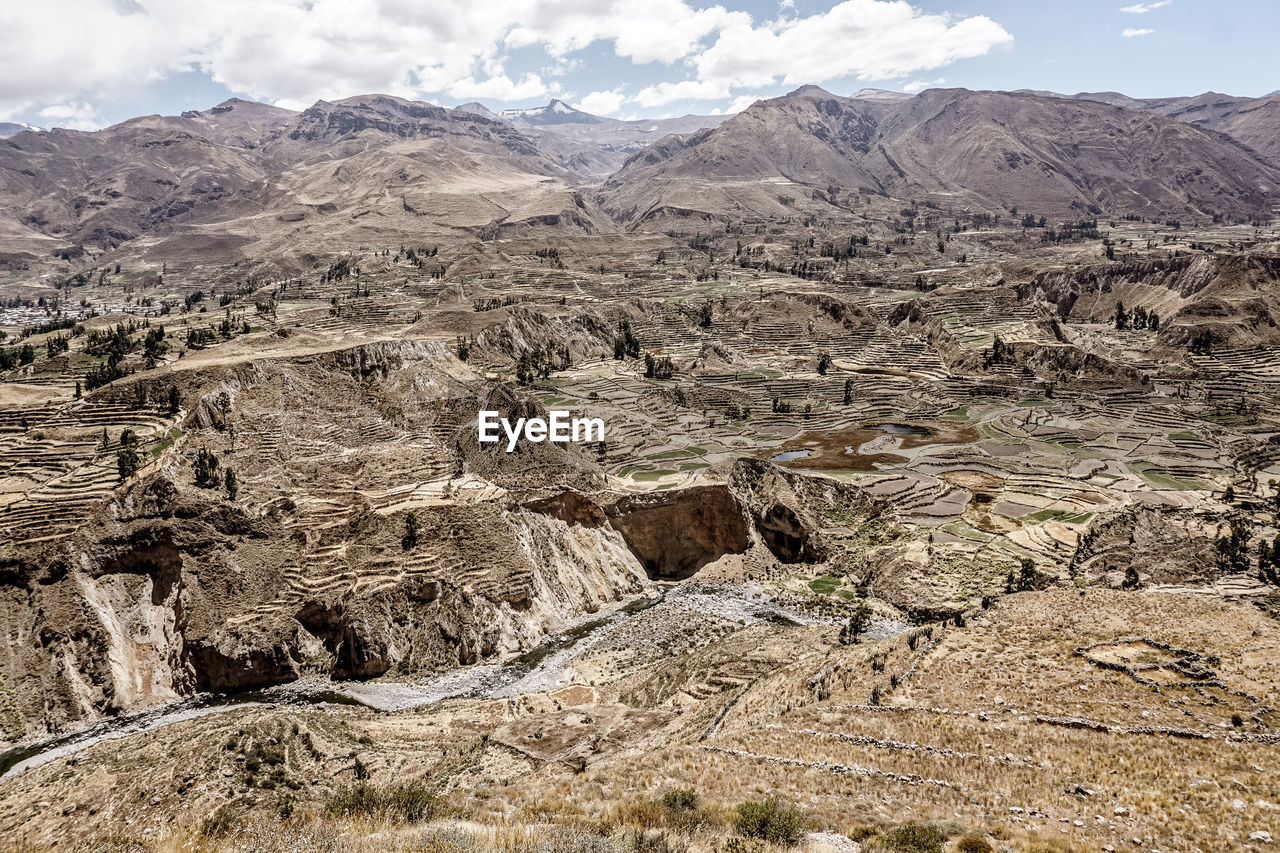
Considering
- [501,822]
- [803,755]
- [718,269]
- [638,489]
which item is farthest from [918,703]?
[718,269]

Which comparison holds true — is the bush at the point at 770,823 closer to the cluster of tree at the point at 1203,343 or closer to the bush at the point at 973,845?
the bush at the point at 973,845

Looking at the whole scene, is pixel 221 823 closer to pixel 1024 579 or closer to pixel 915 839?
pixel 915 839

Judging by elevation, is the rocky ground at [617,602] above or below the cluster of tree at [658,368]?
below

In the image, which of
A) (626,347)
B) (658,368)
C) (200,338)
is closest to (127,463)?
(200,338)

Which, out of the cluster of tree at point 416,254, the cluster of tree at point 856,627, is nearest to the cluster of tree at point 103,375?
the cluster of tree at point 856,627

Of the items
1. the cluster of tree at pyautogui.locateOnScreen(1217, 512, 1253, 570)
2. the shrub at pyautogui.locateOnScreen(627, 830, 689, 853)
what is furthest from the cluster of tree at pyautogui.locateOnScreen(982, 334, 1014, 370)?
the shrub at pyautogui.locateOnScreen(627, 830, 689, 853)

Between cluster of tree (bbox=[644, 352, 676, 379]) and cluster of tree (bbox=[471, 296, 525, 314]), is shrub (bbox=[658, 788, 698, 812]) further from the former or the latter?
cluster of tree (bbox=[471, 296, 525, 314])

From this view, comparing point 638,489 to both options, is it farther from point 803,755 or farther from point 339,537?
point 803,755
